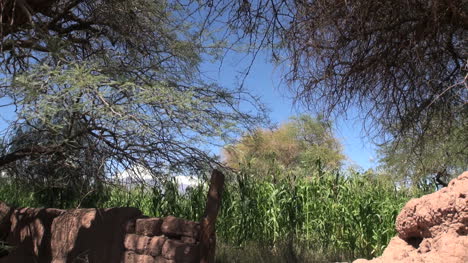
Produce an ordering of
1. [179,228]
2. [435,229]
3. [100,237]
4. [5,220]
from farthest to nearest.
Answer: [5,220], [100,237], [179,228], [435,229]

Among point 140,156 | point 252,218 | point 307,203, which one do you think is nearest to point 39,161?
point 140,156

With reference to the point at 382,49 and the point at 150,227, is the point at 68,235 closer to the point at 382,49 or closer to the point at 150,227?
the point at 150,227

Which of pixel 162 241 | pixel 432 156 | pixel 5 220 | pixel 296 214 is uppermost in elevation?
pixel 432 156

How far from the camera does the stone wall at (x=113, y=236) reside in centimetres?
577

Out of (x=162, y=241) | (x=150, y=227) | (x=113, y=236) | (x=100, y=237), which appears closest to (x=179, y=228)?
(x=162, y=241)

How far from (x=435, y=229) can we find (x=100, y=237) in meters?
4.11

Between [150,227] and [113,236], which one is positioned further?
[113,236]

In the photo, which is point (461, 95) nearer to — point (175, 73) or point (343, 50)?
point (343, 50)

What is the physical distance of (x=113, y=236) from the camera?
6.60 m

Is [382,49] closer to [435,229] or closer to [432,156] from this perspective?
[435,229]

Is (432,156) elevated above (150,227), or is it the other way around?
(432,156)

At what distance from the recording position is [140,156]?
25.5 feet

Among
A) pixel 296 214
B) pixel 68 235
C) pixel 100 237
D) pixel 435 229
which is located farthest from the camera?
pixel 296 214

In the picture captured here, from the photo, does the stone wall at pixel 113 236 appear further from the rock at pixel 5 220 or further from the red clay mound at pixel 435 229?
the red clay mound at pixel 435 229
